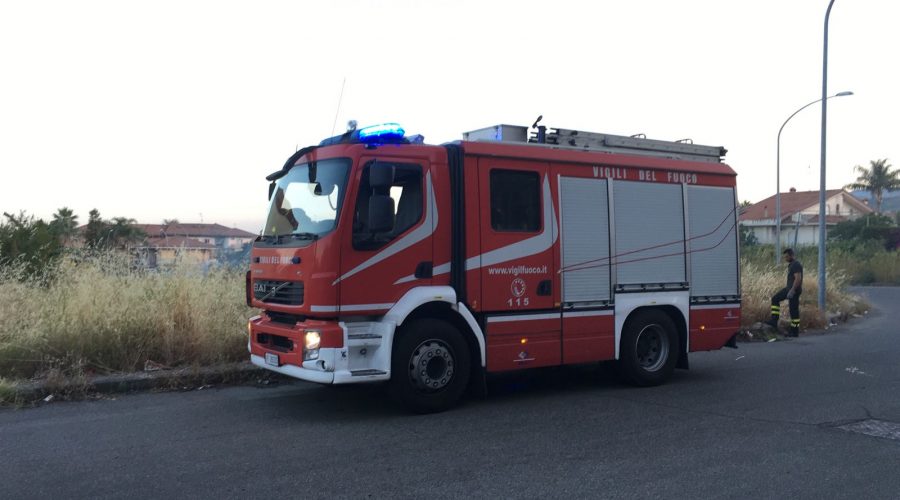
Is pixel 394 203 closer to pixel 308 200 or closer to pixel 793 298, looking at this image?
pixel 308 200

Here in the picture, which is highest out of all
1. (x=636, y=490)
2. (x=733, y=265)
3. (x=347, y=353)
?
(x=733, y=265)

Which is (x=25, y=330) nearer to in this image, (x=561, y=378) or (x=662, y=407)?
(x=561, y=378)

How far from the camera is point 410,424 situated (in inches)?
273

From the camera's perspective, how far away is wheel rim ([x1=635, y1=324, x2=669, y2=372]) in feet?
29.9

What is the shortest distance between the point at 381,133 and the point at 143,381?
4.08m

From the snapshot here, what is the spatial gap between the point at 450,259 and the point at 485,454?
2.21 metres

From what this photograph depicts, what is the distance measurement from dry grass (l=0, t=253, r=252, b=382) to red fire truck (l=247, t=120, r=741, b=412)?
1665 millimetres

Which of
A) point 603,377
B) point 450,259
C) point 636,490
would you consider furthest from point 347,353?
point 603,377

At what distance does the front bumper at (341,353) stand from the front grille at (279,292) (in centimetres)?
25

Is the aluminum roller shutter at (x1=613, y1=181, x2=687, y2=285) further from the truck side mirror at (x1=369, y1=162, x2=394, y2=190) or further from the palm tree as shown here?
the palm tree

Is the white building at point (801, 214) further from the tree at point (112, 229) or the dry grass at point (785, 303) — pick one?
the tree at point (112, 229)

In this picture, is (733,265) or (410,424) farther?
(733,265)

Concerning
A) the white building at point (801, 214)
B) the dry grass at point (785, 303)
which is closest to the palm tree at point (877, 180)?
the white building at point (801, 214)

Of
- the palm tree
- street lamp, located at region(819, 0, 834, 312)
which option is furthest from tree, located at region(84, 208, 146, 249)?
the palm tree
